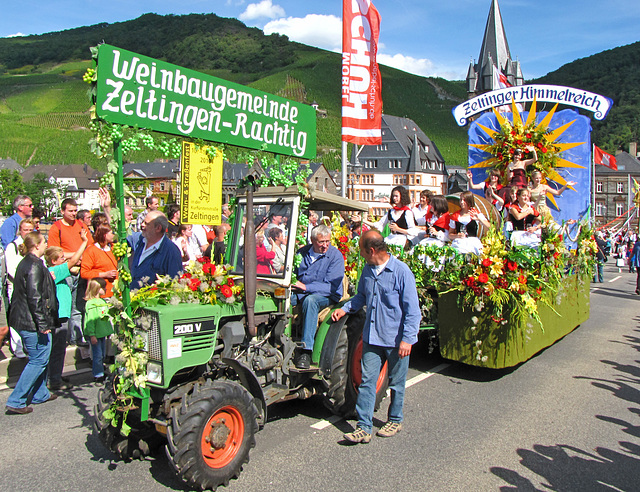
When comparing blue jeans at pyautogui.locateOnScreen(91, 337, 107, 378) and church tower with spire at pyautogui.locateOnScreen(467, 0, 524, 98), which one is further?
church tower with spire at pyautogui.locateOnScreen(467, 0, 524, 98)

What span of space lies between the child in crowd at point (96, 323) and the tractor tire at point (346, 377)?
102 inches

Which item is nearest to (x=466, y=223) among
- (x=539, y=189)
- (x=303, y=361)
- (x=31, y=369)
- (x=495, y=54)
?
(x=539, y=189)

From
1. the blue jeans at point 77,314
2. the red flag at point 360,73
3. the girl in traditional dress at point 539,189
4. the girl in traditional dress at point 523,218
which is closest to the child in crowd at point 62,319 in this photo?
the blue jeans at point 77,314

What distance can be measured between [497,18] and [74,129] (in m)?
109

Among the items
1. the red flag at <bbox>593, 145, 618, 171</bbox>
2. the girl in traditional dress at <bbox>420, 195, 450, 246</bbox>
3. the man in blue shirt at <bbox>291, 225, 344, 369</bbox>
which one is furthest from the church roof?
the man in blue shirt at <bbox>291, 225, 344, 369</bbox>

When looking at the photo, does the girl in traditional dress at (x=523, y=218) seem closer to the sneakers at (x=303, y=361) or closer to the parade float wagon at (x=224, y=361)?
the parade float wagon at (x=224, y=361)

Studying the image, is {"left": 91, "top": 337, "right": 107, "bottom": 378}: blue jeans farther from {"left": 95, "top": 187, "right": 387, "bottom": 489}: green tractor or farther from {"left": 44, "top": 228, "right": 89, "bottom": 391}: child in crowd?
{"left": 95, "top": 187, "right": 387, "bottom": 489}: green tractor

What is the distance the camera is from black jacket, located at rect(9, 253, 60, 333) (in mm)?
5598

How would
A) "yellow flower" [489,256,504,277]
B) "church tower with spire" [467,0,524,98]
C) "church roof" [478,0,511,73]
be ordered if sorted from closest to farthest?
"yellow flower" [489,256,504,277], "church tower with spire" [467,0,524,98], "church roof" [478,0,511,73]

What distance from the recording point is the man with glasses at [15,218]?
795 cm

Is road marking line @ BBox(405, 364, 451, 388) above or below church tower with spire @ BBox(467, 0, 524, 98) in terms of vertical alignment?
below

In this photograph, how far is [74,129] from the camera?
13588 cm

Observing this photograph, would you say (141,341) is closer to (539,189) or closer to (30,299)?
(30,299)

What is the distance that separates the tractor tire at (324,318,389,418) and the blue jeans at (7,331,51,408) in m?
2.98
